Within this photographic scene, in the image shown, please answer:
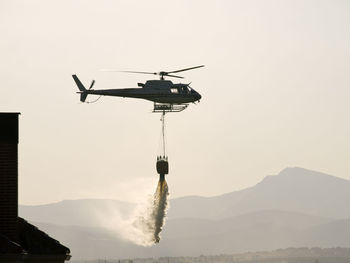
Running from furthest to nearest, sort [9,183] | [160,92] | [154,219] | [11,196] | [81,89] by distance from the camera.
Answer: [81,89], [160,92], [154,219], [9,183], [11,196]

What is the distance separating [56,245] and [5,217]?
3261mm

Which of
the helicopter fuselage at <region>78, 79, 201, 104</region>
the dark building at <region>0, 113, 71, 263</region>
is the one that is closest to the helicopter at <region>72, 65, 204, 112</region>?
the helicopter fuselage at <region>78, 79, 201, 104</region>

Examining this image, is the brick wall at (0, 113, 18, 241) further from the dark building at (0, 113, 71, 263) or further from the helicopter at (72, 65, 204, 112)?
the helicopter at (72, 65, 204, 112)

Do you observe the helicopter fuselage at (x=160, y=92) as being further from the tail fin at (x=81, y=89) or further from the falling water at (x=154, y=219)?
the falling water at (x=154, y=219)

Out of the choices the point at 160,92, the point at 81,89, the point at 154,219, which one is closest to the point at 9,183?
A: the point at 154,219

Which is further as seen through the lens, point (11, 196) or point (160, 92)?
point (160, 92)

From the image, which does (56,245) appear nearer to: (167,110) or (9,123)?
(9,123)

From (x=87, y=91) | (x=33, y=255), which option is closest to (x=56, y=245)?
(x=33, y=255)

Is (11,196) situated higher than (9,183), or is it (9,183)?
(9,183)

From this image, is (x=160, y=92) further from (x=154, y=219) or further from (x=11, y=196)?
(x=11, y=196)

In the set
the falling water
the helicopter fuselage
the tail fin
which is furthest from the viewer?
the tail fin

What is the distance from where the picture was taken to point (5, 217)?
44.2 meters

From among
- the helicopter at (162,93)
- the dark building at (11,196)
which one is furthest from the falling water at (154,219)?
the dark building at (11,196)

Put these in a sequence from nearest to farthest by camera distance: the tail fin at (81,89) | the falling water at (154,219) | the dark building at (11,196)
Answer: the dark building at (11,196)
the falling water at (154,219)
the tail fin at (81,89)
